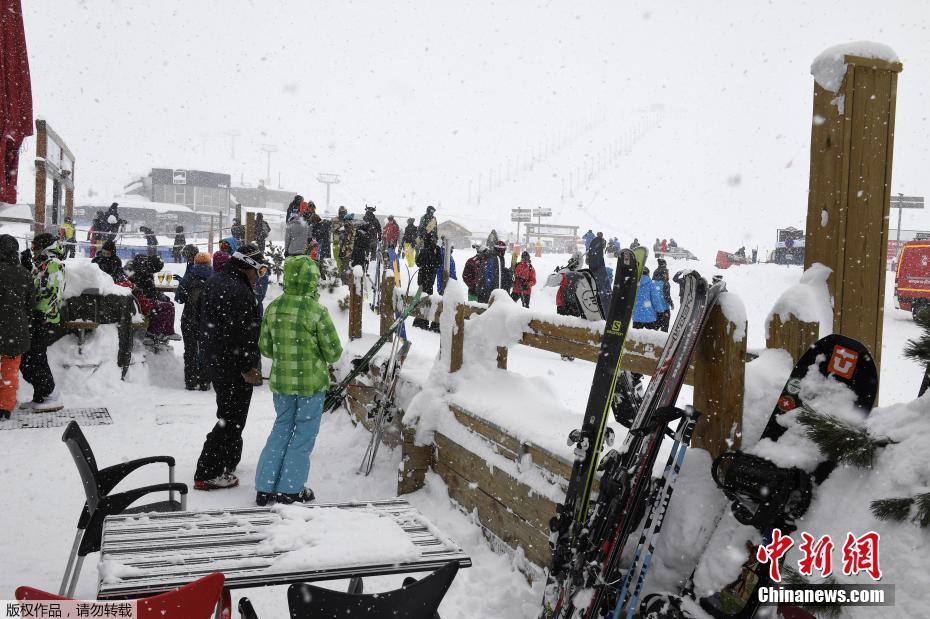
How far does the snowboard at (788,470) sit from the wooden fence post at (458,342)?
2.81 m

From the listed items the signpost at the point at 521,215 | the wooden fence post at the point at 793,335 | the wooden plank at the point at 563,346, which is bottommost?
the wooden plank at the point at 563,346

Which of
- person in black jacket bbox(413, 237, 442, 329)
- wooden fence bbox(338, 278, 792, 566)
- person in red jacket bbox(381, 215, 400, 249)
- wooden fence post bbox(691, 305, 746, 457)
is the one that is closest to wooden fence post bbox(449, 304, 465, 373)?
wooden fence bbox(338, 278, 792, 566)

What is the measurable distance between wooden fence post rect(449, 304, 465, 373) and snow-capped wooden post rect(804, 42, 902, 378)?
2.82 metres

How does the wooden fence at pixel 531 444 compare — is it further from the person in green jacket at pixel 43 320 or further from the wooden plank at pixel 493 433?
the person in green jacket at pixel 43 320

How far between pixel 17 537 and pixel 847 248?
5157mm

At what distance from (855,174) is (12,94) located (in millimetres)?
5756

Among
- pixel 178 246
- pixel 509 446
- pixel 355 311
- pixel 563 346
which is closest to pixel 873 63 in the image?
pixel 563 346

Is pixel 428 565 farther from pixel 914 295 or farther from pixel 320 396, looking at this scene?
pixel 914 295

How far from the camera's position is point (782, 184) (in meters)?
116

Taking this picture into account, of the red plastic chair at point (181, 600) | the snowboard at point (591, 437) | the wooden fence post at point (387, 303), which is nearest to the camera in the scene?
the red plastic chair at point (181, 600)

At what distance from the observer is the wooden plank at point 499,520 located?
366cm

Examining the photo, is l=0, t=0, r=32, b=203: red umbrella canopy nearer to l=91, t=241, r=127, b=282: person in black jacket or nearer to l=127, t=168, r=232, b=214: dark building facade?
l=91, t=241, r=127, b=282: person in black jacket

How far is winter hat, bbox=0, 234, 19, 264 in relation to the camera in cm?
641

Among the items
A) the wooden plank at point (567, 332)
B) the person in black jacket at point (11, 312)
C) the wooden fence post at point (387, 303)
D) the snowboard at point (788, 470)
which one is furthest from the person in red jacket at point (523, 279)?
the snowboard at point (788, 470)
